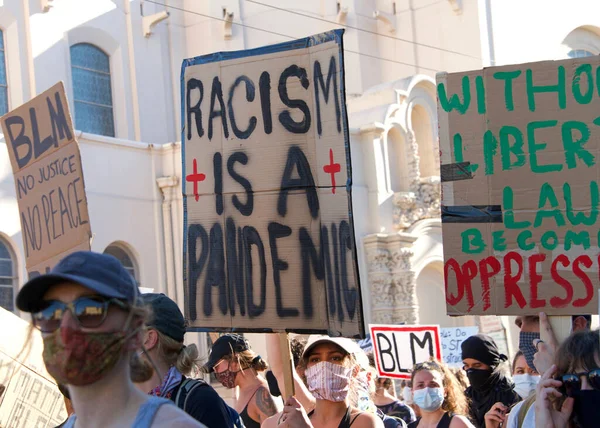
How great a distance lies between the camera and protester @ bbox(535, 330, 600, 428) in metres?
3.91

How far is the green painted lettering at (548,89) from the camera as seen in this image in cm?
514

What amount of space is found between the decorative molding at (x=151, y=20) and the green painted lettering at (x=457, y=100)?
17.4m

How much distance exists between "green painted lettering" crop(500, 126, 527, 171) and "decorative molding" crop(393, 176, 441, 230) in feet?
51.6

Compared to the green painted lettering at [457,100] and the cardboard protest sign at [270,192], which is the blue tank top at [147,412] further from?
the green painted lettering at [457,100]

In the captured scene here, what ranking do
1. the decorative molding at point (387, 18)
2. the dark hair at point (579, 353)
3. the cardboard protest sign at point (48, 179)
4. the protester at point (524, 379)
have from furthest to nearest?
1. the decorative molding at point (387, 18)
2. the protester at point (524, 379)
3. the cardboard protest sign at point (48, 179)
4. the dark hair at point (579, 353)

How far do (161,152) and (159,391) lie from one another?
16093 millimetres

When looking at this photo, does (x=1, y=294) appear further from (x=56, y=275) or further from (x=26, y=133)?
(x=56, y=275)

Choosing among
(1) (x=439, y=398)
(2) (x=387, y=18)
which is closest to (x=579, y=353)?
(1) (x=439, y=398)

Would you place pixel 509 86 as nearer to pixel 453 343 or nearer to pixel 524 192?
pixel 524 192

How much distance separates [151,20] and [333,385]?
17722mm

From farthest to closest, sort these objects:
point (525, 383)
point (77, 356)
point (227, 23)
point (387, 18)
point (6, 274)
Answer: point (387, 18), point (227, 23), point (6, 274), point (525, 383), point (77, 356)

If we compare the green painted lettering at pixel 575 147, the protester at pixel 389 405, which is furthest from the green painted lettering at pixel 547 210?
the protester at pixel 389 405

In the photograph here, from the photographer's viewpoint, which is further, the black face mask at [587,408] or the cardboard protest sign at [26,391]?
the cardboard protest sign at [26,391]

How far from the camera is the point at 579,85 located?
5.15 m
